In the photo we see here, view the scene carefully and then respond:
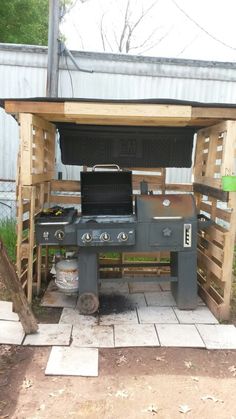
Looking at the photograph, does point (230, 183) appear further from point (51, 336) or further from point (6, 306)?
point (6, 306)

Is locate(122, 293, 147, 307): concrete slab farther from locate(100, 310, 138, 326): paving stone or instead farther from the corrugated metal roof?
the corrugated metal roof

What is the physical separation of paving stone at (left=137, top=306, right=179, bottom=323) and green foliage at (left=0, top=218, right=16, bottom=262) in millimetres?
2225

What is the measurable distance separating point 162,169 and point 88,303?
1.93 meters

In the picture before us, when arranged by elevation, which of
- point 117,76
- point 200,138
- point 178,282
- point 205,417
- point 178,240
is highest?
point 117,76

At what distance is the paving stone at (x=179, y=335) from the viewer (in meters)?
3.35

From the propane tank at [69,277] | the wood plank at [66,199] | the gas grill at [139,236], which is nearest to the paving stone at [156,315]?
the gas grill at [139,236]

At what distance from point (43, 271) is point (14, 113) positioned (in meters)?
2.07

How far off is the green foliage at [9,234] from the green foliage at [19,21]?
7992 millimetres

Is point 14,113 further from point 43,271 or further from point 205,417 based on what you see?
point 205,417

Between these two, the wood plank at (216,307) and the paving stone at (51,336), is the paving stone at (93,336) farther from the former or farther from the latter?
the wood plank at (216,307)

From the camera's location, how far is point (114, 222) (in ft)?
12.2

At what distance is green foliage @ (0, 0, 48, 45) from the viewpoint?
11477mm

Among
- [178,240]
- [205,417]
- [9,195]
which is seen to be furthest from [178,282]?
[9,195]

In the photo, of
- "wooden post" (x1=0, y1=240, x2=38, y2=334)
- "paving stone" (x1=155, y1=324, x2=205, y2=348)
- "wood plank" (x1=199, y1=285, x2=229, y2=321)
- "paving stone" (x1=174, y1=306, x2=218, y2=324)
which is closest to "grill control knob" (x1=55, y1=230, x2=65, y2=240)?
"wooden post" (x1=0, y1=240, x2=38, y2=334)
